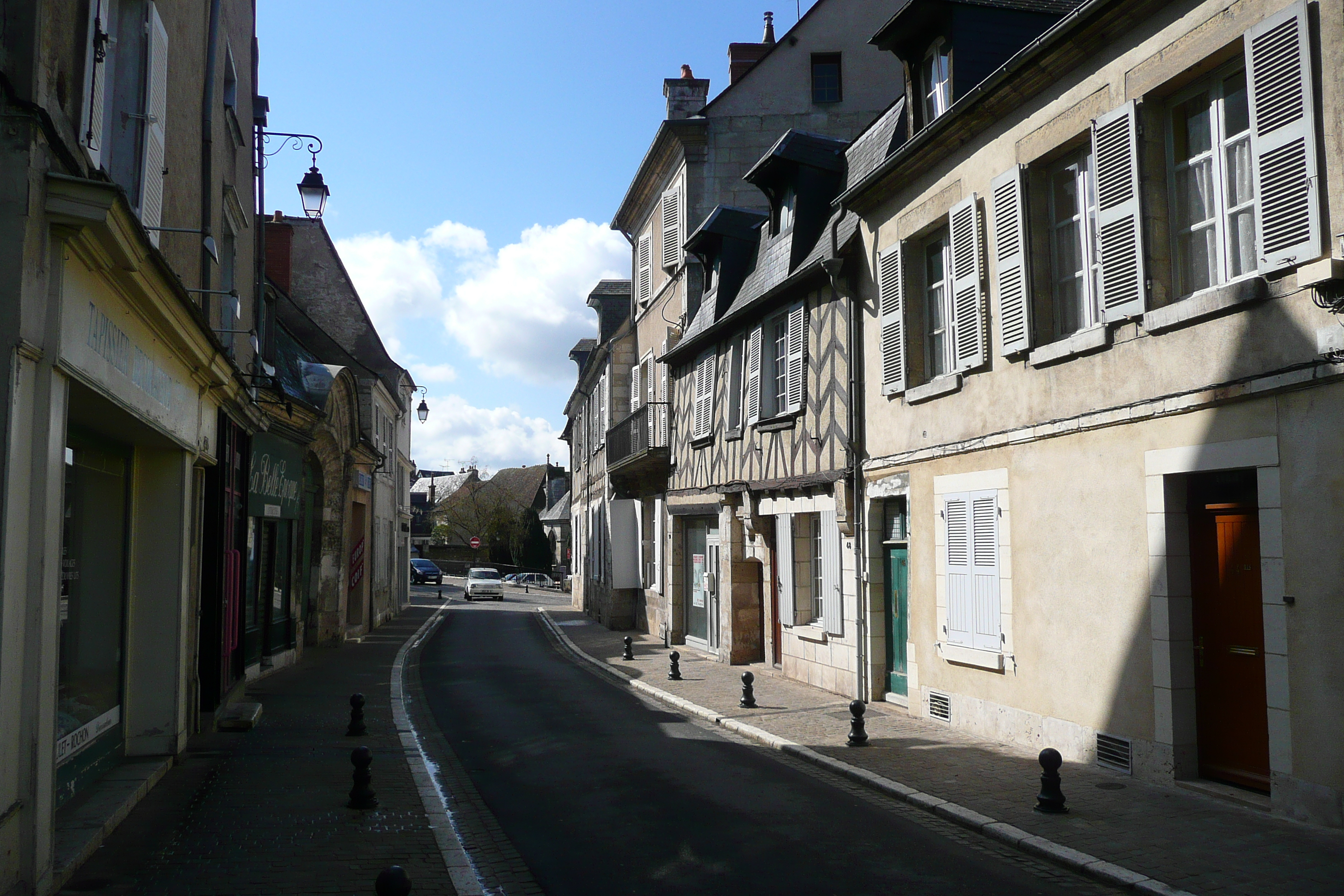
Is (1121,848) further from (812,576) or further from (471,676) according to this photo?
(471,676)

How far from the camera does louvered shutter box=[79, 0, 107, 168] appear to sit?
635cm

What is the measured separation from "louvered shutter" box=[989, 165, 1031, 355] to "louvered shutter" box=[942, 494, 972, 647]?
178cm

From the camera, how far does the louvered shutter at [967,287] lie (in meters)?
10.9

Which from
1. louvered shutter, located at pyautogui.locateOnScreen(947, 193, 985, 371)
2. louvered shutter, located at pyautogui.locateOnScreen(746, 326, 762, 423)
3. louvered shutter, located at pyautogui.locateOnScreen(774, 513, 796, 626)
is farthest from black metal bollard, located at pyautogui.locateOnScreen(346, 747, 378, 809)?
louvered shutter, located at pyautogui.locateOnScreen(746, 326, 762, 423)

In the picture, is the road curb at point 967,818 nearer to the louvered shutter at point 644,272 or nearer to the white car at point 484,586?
the louvered shutter at point 644,272

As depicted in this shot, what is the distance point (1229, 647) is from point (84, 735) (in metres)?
8.50

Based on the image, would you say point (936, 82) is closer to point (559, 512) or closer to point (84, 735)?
point (84, 735)

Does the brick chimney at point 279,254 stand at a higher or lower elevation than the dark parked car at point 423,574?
higher

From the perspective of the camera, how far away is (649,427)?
2381 centimetres

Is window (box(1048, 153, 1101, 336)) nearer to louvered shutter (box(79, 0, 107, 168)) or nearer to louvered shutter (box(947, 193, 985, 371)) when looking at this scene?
louvered shutter (box(947, 193, 985, 371))

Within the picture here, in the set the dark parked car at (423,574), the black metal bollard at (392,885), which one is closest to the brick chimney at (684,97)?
the black metal bollard at (392,885)

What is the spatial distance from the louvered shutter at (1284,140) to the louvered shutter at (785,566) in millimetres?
9456

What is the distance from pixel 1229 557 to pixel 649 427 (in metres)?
16.5

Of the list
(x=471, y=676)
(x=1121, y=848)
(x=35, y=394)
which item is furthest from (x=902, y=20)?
(x=471, y=676)
